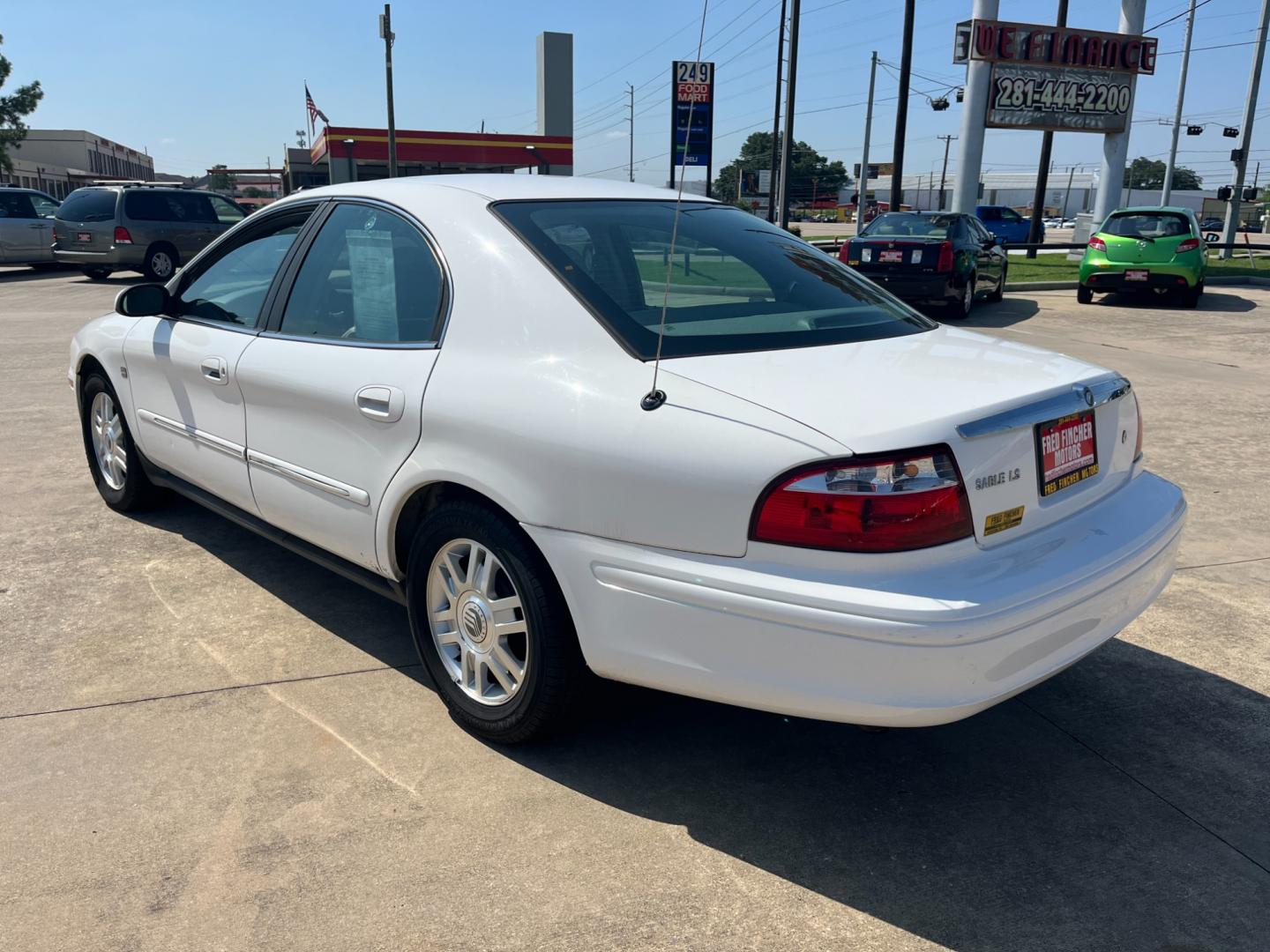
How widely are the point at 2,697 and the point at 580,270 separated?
92.4 inches

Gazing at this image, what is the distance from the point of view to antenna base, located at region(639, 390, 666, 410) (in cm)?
245

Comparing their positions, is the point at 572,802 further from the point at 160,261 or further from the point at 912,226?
the point at 160,261

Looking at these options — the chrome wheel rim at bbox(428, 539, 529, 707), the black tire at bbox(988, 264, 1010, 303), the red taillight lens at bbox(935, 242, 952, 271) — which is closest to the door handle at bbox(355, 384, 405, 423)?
the chrome wheel rim at bbox(428, 539, 529, 707)

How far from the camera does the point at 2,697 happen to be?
3312mm

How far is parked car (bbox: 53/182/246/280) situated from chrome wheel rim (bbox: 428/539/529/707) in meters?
17.2

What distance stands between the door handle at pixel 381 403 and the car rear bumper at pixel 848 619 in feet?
2.16

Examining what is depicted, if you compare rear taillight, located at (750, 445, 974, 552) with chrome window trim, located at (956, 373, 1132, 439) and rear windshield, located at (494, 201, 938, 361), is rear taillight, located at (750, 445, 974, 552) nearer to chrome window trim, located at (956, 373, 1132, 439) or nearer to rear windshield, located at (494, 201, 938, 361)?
chrome window trim, located at (956, 373, 1132, 439)

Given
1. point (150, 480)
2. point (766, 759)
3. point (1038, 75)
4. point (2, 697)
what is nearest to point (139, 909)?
point (2, 697)

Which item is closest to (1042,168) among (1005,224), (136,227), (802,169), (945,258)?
(1005,224)

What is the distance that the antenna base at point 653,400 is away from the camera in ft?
8.03

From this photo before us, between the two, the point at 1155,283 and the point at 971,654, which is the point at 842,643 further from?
the point at 1155,283

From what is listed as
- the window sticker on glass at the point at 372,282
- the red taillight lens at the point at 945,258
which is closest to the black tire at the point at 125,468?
the window sticker on glass at the point at 372,282

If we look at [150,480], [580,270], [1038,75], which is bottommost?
[150,480]

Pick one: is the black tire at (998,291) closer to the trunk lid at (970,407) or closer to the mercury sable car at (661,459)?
the mercury sable car at (661,459)
